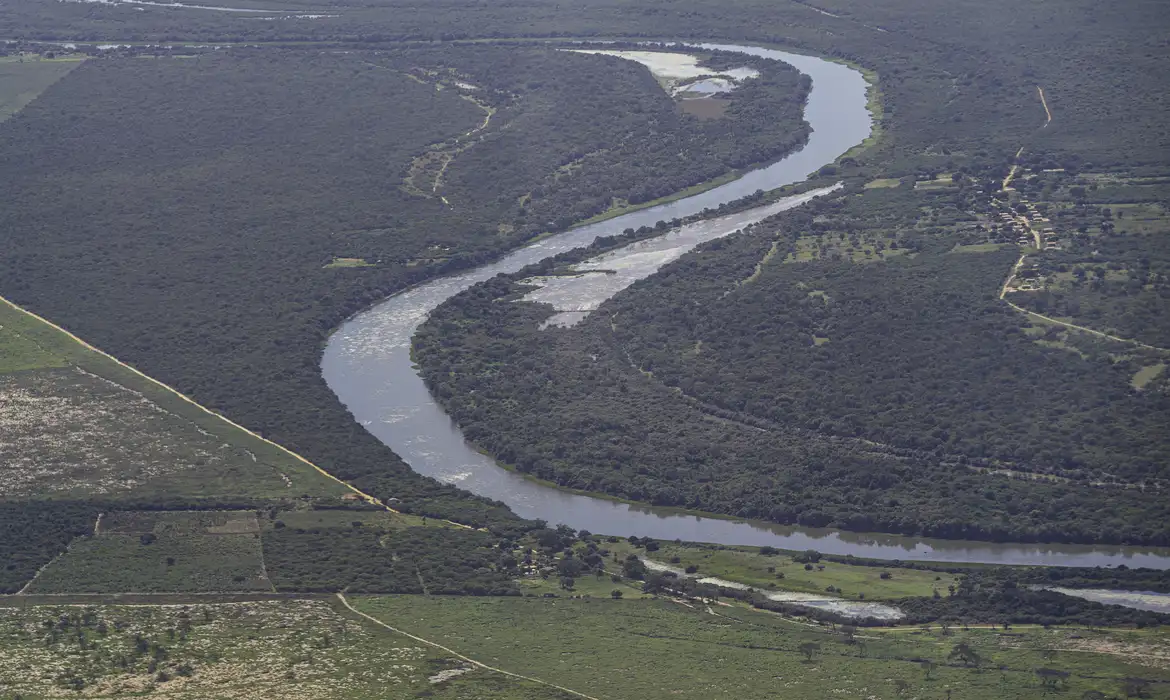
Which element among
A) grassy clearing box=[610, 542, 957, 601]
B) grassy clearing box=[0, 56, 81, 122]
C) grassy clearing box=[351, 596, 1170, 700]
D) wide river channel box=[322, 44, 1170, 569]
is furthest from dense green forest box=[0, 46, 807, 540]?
grassy clearing box=[351, 596, 1170, 700]

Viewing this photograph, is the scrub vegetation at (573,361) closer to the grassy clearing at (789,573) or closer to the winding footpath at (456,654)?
the grassy clearing at (789,573)

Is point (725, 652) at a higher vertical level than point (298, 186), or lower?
higher

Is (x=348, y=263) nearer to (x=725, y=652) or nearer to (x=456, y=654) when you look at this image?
(x=456, y=654)

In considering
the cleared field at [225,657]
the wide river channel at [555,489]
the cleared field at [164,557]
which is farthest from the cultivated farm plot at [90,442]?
the cleared field at [225,657]

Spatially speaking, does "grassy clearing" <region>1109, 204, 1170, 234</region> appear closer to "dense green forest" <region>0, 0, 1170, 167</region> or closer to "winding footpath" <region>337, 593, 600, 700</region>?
"dense green forest" <region>0, 0, 1170, 167</region>

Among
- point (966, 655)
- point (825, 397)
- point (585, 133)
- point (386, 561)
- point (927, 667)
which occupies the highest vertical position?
point (966, 655)

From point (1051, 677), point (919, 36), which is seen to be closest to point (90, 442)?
point (1051, 677)
